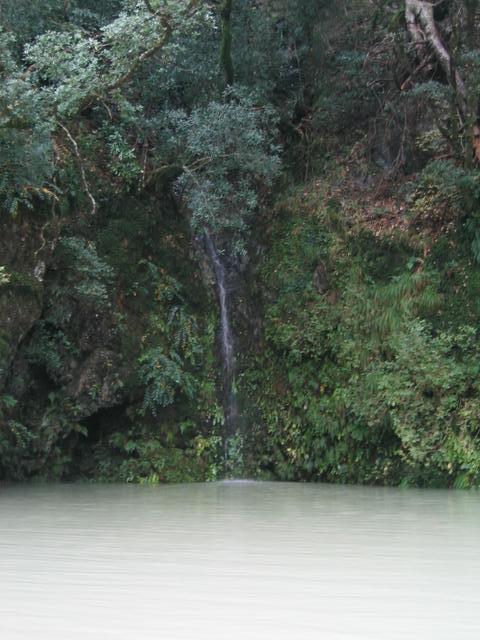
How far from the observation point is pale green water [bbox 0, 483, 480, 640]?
477 centimetres

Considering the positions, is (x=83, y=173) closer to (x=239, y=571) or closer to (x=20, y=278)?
(x=20, y=278)

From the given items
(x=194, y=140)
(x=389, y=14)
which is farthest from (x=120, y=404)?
(x=389, y=14)

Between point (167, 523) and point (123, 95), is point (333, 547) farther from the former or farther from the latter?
point (123, 95)

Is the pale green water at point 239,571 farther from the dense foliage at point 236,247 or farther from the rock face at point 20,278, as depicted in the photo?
the dense foliage at point 236,247

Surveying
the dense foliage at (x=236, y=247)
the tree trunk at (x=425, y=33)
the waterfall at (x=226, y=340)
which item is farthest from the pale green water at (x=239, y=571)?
the tree trunk at (x=425, y=33)

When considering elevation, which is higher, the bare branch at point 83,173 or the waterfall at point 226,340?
the bare branch at point 83,173

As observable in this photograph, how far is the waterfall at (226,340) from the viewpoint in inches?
627

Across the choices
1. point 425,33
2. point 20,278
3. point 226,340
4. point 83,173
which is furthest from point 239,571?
point 425,33

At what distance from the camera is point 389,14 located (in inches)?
733

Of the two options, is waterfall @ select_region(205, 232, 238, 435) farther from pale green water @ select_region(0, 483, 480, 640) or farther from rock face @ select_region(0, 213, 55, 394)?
pale green water @ select_region(0, 483, 480, 640)

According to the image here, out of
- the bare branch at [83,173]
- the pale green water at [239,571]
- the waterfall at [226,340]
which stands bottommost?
the pale green water at [239,571]

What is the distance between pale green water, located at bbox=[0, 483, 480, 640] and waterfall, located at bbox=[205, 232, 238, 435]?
4810mm

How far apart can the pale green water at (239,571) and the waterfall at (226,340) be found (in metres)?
4.81

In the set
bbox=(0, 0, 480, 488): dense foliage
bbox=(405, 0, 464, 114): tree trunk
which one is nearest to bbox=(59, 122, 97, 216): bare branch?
bbox=(0, 0, 480, 488): dense foliage
